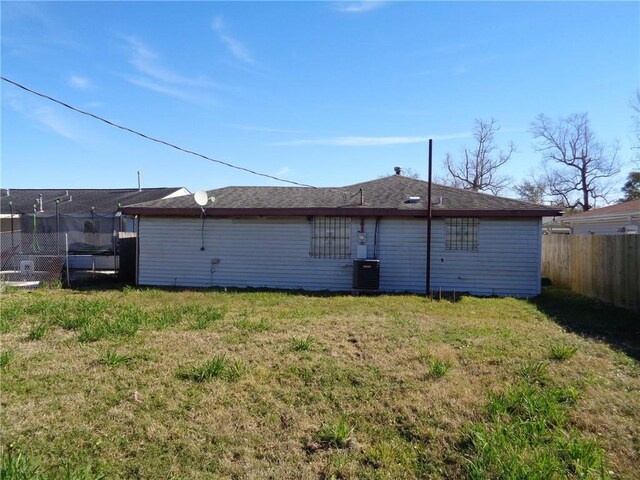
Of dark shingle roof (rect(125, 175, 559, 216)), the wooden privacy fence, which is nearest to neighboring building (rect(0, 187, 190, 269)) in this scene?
dark shingle roof (rect(125, 175, 559, 216))

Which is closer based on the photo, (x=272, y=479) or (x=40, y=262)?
(x=272, y=479)

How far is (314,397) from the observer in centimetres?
446

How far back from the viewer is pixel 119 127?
11.1m

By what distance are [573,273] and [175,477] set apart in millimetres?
11932

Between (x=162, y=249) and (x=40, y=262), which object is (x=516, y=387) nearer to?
(x=162, y=249)

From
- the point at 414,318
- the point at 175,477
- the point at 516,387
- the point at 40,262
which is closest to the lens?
the point at 175,477

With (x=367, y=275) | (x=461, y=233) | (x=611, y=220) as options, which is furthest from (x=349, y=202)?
(x=611, y=220)

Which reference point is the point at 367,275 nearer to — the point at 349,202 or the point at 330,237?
the point at 330,237

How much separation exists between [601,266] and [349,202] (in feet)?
20.6

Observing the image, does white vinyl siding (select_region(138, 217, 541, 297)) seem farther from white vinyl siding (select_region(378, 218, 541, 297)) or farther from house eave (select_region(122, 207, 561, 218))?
house eave (select_region(122, 207, 561, 218))

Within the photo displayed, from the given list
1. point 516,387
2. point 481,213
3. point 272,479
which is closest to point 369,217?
point 481,213

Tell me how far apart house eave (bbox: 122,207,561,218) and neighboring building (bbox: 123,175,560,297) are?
3 centimetres

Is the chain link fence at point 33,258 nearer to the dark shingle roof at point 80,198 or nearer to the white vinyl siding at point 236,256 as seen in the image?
the white vinyl siding at point 236,256

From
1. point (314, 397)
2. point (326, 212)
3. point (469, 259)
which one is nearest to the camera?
point (314, 397)
